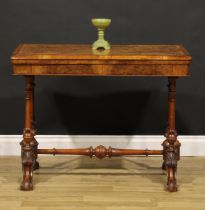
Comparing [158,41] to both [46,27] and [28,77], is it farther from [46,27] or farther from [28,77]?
[28,77]

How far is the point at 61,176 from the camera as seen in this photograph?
4023 millimetres

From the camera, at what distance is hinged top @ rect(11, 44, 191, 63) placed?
141 inches

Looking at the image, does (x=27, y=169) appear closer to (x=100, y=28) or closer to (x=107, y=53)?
(x=107, y=53)

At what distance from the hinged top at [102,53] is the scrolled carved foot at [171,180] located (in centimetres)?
71

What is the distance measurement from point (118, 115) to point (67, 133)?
0.40 metres

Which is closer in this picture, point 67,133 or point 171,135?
point 171,135

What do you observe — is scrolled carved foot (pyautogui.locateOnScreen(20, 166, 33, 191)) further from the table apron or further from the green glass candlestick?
the green glass candlestick

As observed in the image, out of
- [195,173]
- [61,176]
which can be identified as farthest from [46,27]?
[195,173]

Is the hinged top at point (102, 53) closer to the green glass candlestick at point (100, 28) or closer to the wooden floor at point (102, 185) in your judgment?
the green glass candlestick at point (100, 28)

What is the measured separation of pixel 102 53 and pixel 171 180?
0.89m

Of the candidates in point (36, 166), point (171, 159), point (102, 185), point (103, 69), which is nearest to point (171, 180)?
point (171, 159)

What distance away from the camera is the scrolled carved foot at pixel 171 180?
3.73m

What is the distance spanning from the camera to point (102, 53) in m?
3.67

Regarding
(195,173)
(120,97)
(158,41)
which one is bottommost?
(195,173)
